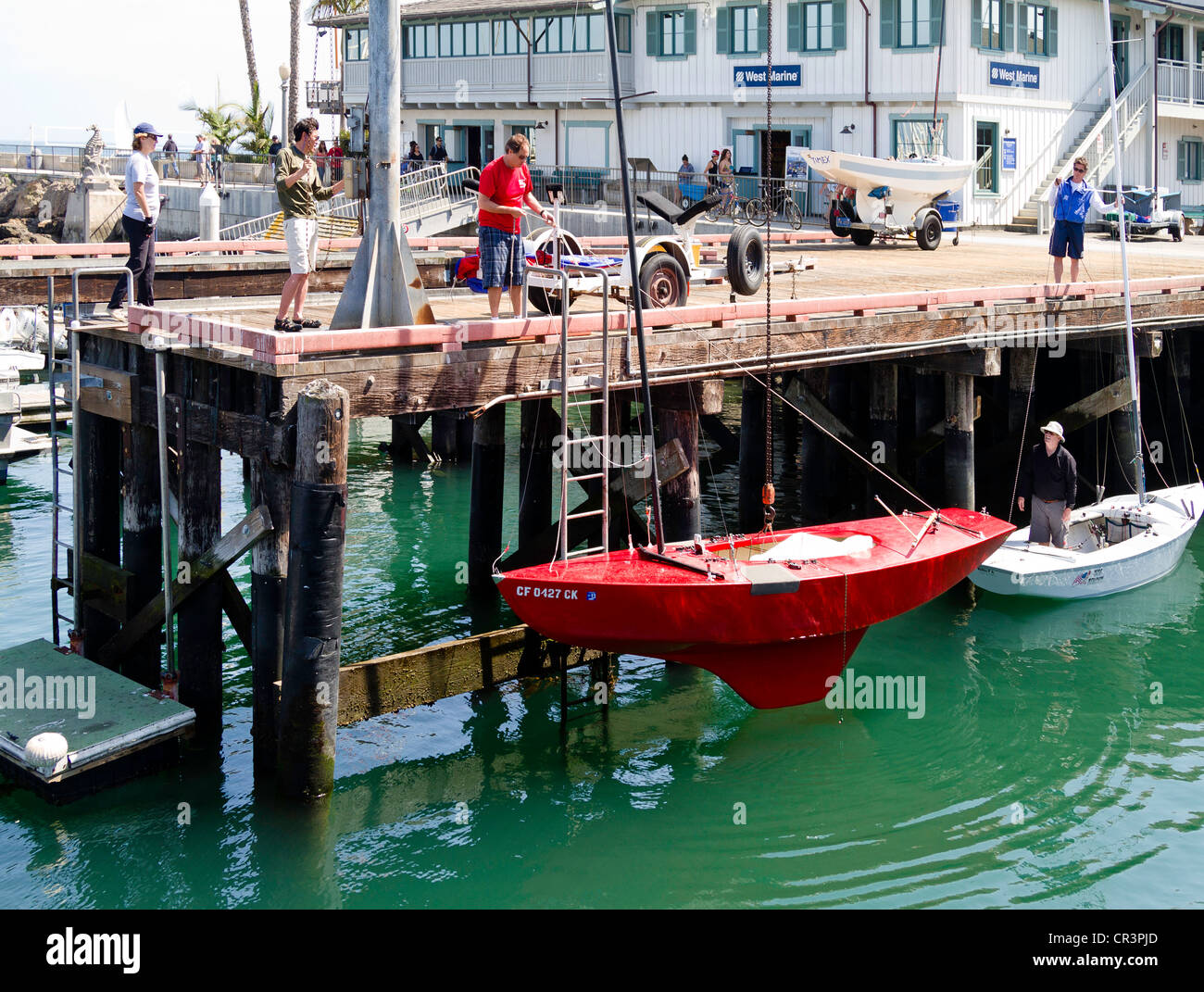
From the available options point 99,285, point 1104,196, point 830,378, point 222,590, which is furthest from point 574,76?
point 222,590

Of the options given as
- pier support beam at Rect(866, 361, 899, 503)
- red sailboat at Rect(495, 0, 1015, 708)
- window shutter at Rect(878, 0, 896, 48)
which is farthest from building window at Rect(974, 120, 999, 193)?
red sailboat at Rect(495, 0, 1015, 708)

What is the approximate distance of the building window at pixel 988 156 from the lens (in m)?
35.1

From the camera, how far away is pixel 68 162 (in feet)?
203

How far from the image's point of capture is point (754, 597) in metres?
11.3

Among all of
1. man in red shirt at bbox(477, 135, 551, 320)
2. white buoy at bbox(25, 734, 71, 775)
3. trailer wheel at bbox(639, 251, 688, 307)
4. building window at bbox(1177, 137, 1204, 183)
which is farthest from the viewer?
building window at bbox(1177, 137, 1204, 183)

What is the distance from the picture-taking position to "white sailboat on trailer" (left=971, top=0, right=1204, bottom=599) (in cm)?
1573

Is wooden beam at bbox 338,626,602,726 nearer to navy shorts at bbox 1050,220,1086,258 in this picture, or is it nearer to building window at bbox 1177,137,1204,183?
navy shorts at bbox 1050,220,1086,258

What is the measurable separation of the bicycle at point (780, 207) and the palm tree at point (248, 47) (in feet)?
93.2

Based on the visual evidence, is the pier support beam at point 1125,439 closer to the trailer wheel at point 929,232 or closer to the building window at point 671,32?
the trailer wheel at point 929,232

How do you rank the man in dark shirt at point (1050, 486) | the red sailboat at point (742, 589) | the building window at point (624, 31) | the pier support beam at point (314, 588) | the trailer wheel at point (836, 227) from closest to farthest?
the pier support beam at point (314, 588) → the red sailboat at point (742, 589) → the man in dark shirt at point (1050, 486) → the trailer wheel at point (836, 227) → the building window at point (624, 31)

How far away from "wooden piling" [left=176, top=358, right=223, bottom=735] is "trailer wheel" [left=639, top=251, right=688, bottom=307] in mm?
4538

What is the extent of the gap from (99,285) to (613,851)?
10604mm

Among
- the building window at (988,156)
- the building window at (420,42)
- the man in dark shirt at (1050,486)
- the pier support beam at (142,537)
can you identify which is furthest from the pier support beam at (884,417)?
the building window at (420,42)
